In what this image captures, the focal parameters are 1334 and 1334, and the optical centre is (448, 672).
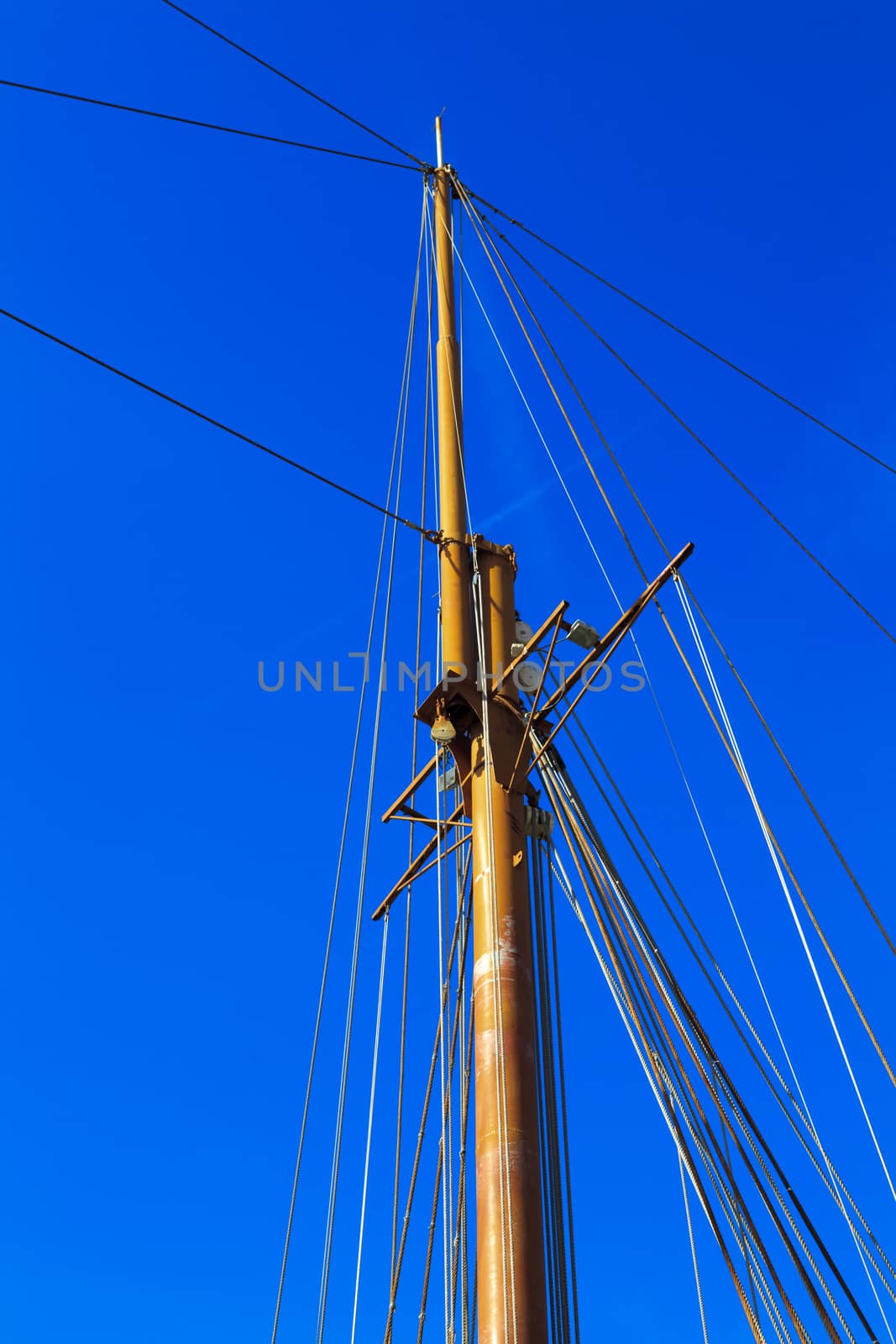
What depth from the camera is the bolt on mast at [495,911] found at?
998 cm

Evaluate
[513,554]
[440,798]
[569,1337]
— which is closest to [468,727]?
[440,798]

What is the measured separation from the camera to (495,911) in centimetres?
1184

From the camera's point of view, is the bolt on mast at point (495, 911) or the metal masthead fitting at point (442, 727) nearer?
the bolt on mast at point (495, 911)

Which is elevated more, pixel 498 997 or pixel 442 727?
pixel 442 727

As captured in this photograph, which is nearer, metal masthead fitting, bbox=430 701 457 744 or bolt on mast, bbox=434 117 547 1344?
bolt on mast, bbox=434 117 547 1344

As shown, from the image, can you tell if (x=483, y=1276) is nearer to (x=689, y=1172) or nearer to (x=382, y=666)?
(x=689, y=1172)

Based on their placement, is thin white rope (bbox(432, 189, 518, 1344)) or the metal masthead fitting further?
the metal masthead fitting

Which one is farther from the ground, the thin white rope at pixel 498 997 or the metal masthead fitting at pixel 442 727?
the metal masthead fitting at pixel 442 727

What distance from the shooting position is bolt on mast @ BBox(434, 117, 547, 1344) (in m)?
9.98

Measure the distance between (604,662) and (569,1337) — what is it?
5.89 metres

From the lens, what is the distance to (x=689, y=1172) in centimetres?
1109

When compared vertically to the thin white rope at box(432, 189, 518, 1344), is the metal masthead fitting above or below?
above

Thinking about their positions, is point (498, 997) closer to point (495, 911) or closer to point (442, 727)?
point (495, 911)

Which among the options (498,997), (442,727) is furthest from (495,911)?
(442,727)
